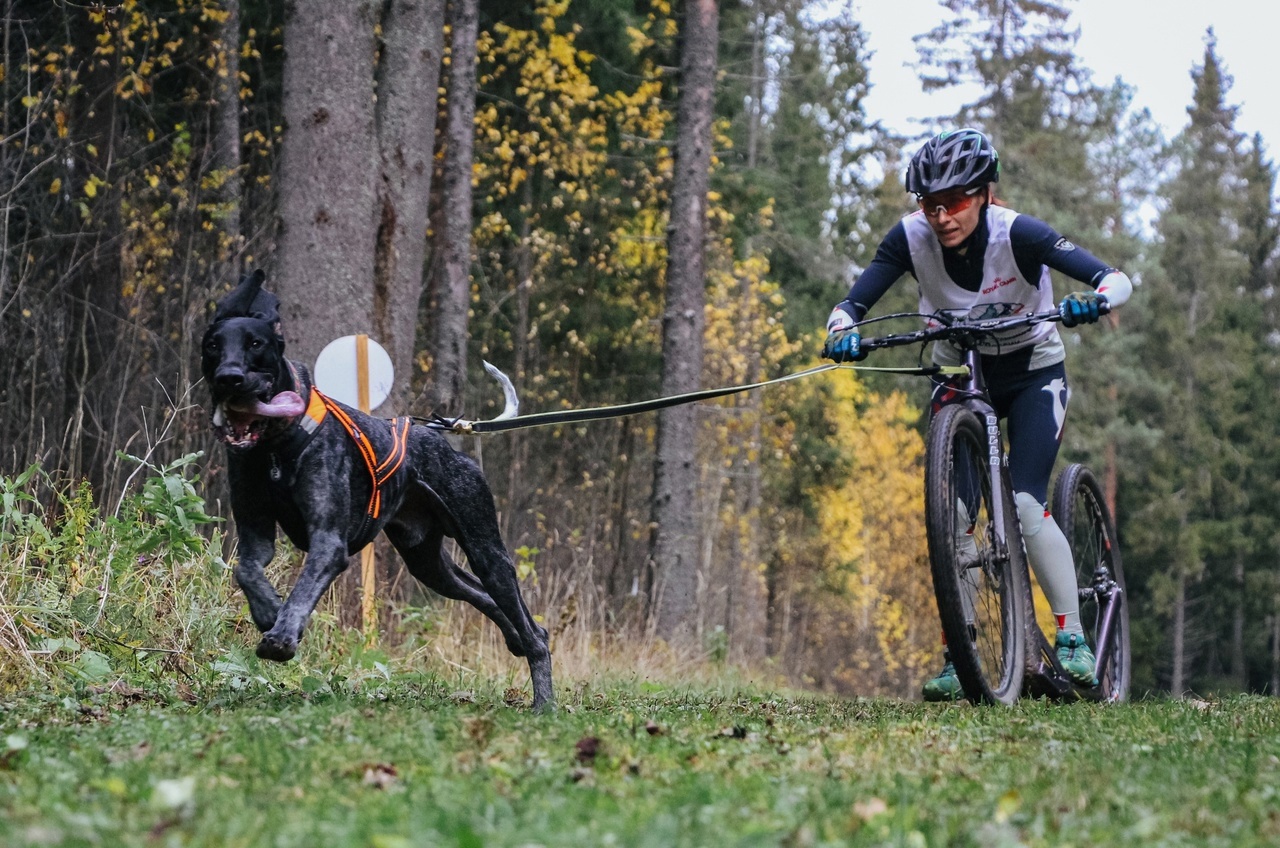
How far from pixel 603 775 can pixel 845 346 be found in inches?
129

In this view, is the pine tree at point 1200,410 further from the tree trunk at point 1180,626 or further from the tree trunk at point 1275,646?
the tree trunk at point 1275,646

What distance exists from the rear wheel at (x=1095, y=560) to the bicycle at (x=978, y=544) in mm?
809

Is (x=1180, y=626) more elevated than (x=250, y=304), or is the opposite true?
(x=250, y=304)

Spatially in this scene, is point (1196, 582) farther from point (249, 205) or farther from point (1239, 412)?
point (249, 205)

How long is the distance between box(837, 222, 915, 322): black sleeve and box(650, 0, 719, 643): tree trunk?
703 centimetres

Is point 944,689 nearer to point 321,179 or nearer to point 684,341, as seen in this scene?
point 321,179

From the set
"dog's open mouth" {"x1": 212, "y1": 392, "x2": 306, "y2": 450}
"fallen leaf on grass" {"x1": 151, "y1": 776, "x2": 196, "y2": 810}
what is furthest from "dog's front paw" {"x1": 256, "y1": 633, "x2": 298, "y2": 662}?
"fallen leaf on grass" {"x1": 151, "y1": 776, "x2": 196, "y2": 810}

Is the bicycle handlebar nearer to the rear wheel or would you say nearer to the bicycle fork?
the rear wheel

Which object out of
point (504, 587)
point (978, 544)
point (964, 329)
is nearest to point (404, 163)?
point (964, 329)

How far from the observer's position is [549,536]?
17.4m

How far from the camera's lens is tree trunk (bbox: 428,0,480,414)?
12578mm

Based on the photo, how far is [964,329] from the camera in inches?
252

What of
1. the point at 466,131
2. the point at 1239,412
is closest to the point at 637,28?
the point at 466,131

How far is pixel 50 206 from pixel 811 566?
27.8 m
